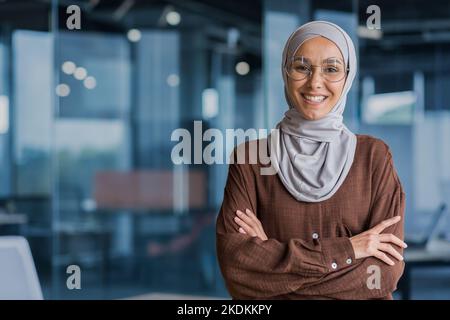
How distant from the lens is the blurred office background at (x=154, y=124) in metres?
5.23

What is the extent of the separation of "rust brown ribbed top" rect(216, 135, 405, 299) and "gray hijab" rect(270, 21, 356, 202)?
22 millimetres

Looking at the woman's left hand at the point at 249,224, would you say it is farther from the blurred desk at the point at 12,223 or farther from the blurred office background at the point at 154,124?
the blurred desk at the point at 12,223

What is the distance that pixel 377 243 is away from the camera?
1197 millimetres

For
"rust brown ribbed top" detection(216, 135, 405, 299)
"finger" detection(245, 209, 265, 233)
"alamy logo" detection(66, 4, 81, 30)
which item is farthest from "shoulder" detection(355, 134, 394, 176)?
"alamy logo" detection(66, 4, 81, 30)

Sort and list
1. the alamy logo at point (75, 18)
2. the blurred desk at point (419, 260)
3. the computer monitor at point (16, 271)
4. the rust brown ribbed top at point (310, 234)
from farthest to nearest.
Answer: the blurred desk at point (419, 260), the alamy logo at point (75, 18), the computer monitor at point (16, 271), the rust brown ribbed top at point (310, 234)

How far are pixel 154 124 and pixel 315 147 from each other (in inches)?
165

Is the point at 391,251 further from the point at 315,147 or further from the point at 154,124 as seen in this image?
the point at 154,124

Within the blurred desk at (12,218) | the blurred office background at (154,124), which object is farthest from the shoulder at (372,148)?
the blurred desk at (12,218)

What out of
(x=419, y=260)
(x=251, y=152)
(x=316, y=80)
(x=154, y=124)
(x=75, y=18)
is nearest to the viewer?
(x=316, y=80)

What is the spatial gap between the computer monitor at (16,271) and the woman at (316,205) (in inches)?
16.8

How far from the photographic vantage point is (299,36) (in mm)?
1199

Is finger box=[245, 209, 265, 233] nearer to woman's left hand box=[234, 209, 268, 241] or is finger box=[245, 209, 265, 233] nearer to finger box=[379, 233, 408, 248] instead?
woman's left hand box=[234, 209, 268, 241]

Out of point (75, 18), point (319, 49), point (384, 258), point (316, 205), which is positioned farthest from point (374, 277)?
point (75, 18)
